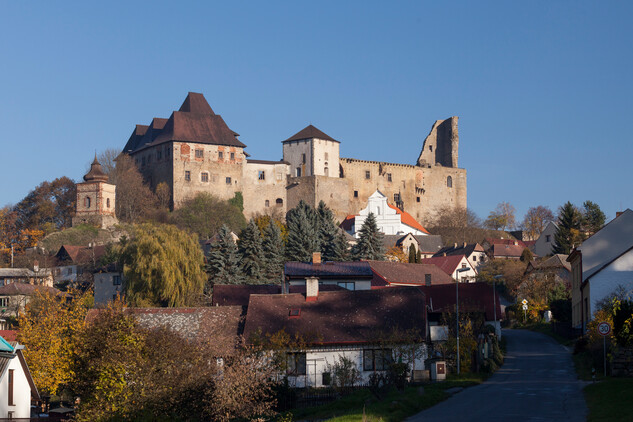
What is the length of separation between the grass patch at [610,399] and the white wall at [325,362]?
9044 millimetres

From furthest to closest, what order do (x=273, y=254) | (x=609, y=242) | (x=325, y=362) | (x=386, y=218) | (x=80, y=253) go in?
(x=386, y=218), (x=80, y=253), (x=273, y=254), (x=609, y=242), (x=325, y=362)

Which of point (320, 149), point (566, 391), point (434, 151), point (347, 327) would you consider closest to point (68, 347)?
point (347, 327)

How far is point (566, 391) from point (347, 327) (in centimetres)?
1175

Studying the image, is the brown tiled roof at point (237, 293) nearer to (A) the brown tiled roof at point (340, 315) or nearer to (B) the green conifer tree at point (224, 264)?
(A) the brown tiled roof at point (340, 315)

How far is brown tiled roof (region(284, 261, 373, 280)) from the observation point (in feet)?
169

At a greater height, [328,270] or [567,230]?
[567,230]

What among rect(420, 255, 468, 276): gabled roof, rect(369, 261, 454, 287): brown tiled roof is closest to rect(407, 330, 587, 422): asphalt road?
rect(369, 261, 454, 287): brown tiled roof

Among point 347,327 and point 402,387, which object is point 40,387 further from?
point 402,387

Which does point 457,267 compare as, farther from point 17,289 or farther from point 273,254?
point 17,289

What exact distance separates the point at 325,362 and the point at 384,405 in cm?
1030

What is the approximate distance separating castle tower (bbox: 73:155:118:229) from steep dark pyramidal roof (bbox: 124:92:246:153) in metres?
10.9

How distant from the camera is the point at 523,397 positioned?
29422mm

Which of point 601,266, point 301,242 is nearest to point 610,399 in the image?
point 601,266

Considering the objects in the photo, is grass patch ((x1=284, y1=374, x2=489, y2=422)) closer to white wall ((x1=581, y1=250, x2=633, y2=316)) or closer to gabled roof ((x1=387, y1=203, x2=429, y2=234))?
white wall ((x1=581, y1=250, x2=633, y2=316))
